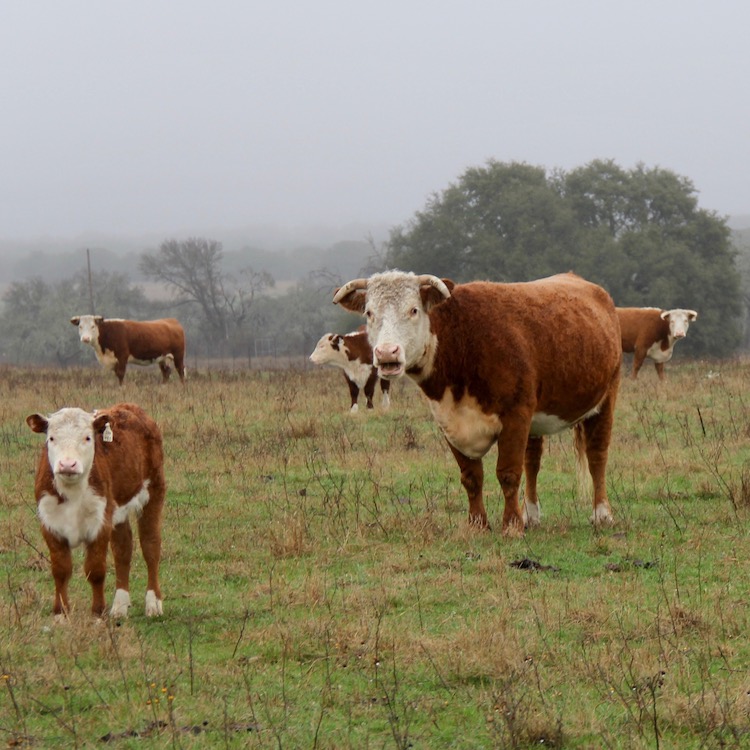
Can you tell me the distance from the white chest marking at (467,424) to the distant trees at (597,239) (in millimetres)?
39616

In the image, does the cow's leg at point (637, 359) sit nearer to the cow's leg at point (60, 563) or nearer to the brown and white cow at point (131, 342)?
the brown and white cow at point (131, 342)

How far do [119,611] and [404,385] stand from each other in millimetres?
16821

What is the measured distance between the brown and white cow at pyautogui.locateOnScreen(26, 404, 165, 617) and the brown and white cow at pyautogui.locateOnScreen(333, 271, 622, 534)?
203 centimetres

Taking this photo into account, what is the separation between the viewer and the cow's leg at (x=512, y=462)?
884cm

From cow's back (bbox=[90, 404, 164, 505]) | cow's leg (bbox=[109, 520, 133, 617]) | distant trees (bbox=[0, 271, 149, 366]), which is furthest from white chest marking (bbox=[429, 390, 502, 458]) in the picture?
distant trees (bbox=[0, 271, 149, 366])

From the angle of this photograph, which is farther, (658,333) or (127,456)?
(658,333)

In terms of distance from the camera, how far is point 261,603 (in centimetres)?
709

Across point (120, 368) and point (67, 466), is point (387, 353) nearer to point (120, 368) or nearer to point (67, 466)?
point (67, 466)

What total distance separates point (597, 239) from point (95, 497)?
45629 mm

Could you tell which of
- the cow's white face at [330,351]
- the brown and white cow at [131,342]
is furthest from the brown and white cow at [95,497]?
the brown and white cow at [131,342]

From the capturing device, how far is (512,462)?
29.1ft

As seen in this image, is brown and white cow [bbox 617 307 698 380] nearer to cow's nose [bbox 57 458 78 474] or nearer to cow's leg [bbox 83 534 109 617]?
cow's leg [bbox 83 534 109 617]

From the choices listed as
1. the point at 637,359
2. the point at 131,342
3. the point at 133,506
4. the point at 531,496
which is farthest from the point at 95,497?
the point at 131,342

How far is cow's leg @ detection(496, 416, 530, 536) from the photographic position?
348 inches
